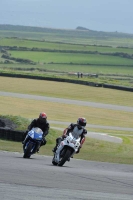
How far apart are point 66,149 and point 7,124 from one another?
30.9 feet

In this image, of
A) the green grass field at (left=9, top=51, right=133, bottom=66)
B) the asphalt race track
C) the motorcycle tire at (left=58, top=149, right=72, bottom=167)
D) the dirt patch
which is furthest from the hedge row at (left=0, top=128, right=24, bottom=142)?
the green grass field at (left=9, top=51, right=133, bottom=66)

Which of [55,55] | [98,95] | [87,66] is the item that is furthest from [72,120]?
[55,55]

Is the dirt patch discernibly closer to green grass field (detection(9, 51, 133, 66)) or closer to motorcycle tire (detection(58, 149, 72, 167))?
motorcycle tire (detection(58, 149, 72, 167))

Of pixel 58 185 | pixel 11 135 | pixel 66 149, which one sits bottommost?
pixel 11 135

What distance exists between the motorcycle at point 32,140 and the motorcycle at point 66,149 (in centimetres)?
119

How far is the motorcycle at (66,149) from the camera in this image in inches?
608

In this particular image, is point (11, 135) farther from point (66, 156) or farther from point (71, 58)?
point (71, 58)

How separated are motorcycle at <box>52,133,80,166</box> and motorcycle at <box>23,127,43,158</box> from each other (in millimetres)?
1189

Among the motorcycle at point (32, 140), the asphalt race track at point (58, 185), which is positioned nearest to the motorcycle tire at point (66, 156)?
the motorcycle at point (32, 140)

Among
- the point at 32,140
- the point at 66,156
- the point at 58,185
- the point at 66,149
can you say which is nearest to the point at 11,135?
the point at 32,140

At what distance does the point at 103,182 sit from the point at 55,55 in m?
136

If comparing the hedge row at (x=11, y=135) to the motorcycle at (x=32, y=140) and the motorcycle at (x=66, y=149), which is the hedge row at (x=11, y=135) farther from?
the motorcycle at (x=66, y=149)

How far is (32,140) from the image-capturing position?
55.2ft

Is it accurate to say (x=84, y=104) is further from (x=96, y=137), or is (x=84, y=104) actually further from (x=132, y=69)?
(x=132, y=69)
